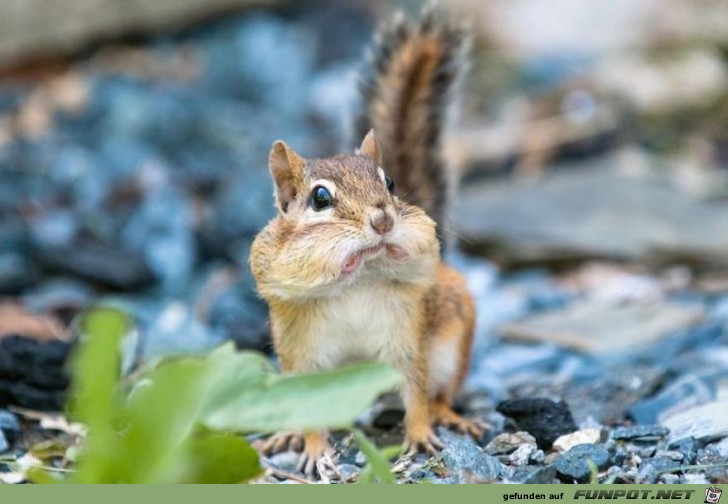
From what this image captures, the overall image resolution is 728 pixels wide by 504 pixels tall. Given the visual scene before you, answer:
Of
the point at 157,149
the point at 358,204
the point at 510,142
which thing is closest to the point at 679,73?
the point at 510,142

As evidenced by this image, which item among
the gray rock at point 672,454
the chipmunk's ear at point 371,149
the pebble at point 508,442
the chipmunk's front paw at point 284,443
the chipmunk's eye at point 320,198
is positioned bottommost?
the gray rock at point 672,454

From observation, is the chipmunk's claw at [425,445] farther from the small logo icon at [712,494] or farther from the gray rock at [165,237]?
the gray rock at [165,237]

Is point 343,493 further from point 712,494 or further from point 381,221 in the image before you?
point 712,494

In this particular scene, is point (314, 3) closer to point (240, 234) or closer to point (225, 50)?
point (225, 50)

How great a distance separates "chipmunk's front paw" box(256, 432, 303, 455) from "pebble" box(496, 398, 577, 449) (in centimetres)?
65

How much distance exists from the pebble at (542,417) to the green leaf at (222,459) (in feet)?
3.49

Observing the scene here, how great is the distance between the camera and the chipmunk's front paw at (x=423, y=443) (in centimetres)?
Result: 390

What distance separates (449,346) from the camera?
4188mm

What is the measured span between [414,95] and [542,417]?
1.47 meters

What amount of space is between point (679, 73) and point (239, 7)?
3.12m

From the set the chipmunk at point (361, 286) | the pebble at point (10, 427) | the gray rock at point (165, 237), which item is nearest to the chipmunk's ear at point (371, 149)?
the chipmunk at point (361, 286)

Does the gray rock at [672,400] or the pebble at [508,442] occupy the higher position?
the gray rock at [672,400]

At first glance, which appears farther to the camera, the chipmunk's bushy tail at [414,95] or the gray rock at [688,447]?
the chipmunk's bushy tail at [414,95]

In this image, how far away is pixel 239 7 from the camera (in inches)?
358
